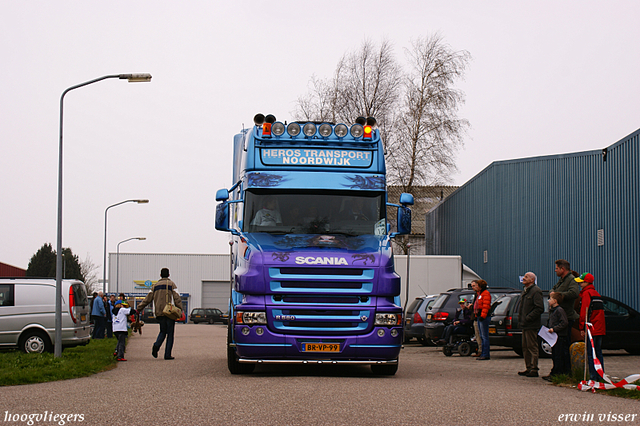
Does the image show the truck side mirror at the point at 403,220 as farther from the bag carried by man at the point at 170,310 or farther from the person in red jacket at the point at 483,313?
the bag carried by man at the point at 170,310

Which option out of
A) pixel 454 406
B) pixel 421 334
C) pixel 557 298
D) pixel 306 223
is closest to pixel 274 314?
pixel 306 223

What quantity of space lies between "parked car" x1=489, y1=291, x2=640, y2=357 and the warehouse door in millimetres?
44312

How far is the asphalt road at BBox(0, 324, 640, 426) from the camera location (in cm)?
720

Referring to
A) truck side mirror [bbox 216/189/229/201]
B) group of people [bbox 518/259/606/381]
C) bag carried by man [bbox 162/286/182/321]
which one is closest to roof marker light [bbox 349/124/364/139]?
truck side mirror [bbox 216/189/229/201]

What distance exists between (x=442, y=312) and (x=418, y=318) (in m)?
2.12

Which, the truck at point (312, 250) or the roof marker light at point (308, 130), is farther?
the roof marker light at point (308, 130)

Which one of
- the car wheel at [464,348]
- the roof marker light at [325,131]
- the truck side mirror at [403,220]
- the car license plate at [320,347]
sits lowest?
the car wheel at [464,348]

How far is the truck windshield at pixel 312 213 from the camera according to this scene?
37.3 ft

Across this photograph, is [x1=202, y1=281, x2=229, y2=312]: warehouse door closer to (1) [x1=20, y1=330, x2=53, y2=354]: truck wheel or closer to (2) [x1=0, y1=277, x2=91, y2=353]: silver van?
(2) [x1=0, y1=277, x2=91, y2=353]: silver van

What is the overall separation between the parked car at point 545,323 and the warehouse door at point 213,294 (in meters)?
44.3

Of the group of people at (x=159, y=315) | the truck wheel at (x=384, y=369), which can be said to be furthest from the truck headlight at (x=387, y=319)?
the group of people at (x=159, y=315)

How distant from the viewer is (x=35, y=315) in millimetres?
16203

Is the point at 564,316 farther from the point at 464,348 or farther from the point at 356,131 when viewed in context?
the point at 464,348

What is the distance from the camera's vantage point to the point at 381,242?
11133 millimetres
